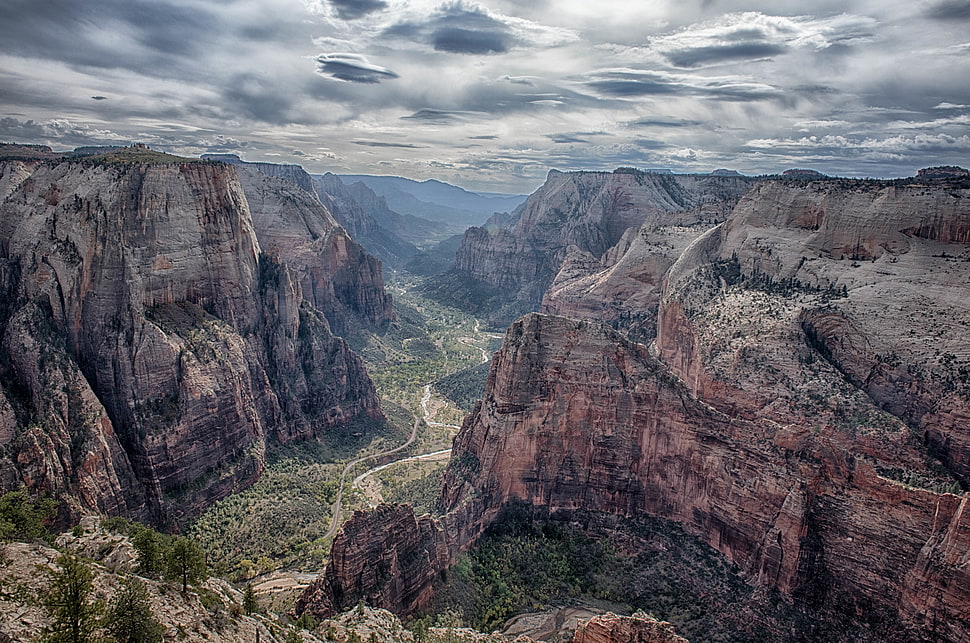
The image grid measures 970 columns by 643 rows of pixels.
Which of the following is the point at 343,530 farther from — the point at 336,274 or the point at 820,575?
the point at 336,274

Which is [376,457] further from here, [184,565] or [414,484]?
[184,565]

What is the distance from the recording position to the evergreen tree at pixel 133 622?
21672 mm

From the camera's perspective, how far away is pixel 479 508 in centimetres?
4938

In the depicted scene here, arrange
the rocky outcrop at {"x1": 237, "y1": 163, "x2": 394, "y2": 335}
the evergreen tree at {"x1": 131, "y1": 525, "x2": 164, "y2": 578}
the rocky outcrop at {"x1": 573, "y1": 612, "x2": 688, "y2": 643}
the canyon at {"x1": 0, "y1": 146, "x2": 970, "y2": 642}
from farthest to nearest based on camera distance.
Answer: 1. the rocky outcrop at {"x1": 237, "y1": 163, "x2": 394, "y2": 335}
2. the canyon at {"x1": 0, "y1": 146, "x2": 970, "y2": 642}
3. the evergreen tree at {"x1": 131, "y1": 525, "x2": 164, "y2": 578}
4. the rocky outcrop at {"x1": 573, "y1": 612, "x2": 688, "y2": 643}

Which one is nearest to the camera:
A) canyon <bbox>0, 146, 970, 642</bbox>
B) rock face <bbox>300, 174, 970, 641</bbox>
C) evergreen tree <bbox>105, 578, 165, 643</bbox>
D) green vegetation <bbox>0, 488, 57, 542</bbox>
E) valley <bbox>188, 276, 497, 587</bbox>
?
evergreen tree <bbox>105, 578, 165, 643</bbox>

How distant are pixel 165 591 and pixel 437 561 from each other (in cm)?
2079

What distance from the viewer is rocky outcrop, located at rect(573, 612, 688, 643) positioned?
93.9 feet

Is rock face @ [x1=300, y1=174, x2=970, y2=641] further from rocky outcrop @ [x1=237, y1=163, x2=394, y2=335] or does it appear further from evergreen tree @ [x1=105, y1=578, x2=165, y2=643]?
rocky outcrop @ [x1=237, y1=163, x2=394, y2=335]

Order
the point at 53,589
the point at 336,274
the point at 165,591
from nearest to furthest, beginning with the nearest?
the point at 53,589
the point at 165,591
the point at 336,274

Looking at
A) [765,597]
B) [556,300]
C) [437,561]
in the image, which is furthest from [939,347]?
[556,300]

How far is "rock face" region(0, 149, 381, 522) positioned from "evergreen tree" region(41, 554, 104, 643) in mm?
26282

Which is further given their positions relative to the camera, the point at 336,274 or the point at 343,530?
the point at 336,274

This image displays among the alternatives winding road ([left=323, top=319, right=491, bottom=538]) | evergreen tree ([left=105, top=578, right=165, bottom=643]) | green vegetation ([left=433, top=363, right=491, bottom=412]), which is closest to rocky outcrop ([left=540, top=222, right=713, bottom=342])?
green vegetation ([left=433, top=363, right=491, bottom=412])

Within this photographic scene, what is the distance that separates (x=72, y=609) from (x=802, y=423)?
2101 inches
